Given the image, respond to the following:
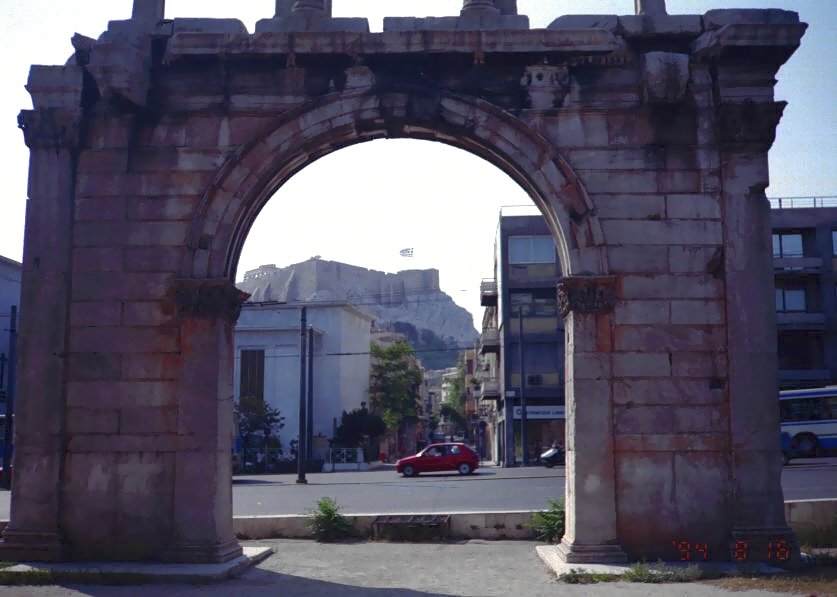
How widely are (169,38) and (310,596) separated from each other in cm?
742

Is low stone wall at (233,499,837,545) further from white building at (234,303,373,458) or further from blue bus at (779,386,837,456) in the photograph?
white building at (234,303,373,458)

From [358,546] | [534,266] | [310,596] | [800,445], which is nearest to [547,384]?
[534,266]

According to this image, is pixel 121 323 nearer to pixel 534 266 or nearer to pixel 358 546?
pixel 358 546

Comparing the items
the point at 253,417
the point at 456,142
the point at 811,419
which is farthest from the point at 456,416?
the point at 456,142

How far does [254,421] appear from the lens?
47.7m

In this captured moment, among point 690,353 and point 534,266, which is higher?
point 534,266

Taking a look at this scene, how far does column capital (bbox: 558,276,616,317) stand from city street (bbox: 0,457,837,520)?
24.5ft

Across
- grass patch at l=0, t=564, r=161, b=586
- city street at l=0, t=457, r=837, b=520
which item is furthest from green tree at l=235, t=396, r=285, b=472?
grass patch at l=0, t=564, r=161, b=586

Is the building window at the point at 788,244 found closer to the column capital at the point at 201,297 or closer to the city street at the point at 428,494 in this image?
the city street at the point at 428,494

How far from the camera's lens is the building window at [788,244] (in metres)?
46.7

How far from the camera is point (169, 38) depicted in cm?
1255

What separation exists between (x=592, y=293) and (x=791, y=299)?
3854cm

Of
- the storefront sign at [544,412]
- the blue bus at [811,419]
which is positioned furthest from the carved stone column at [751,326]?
the storefront sign at [544,412]

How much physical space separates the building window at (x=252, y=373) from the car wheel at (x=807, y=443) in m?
28.0
